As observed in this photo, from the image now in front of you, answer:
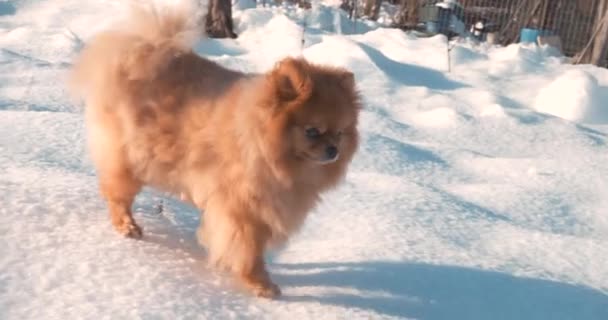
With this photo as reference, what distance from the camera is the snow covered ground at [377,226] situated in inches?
94.7

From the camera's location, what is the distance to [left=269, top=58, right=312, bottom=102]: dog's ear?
2510 millimetres

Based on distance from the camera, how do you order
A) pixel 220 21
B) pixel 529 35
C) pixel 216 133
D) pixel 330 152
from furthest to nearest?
pixel 529 35 → pixel 220 21 → pixel 216 133 → pixel 330 152

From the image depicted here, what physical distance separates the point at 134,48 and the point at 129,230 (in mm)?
807

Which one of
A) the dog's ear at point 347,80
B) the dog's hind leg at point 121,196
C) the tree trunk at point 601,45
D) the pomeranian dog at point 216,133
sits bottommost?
the tree trunk at point 601,45

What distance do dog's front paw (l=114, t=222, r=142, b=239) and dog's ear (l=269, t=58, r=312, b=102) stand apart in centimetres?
93

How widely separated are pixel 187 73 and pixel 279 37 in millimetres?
6261

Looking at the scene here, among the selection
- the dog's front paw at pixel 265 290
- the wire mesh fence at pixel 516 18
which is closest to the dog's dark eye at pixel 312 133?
the dog's front paw at pixel 265 290

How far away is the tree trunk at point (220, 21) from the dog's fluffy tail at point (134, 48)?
6.33 m

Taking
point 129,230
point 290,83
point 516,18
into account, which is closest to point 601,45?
point 516,18

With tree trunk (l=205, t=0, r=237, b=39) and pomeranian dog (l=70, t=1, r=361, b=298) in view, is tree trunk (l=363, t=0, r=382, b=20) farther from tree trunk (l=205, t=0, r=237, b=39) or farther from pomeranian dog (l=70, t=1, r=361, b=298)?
pomeranian dog (l=70, t=1, r=361, b=298)

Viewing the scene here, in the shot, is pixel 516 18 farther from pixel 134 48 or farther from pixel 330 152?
pixel 330 152

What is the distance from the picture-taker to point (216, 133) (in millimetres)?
2633

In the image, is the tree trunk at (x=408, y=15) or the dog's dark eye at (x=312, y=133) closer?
the dog's dark eye at (x=312, y=133)

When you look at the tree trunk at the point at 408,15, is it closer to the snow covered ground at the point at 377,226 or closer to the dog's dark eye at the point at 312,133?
the snow covered ground at the point at 377,226
